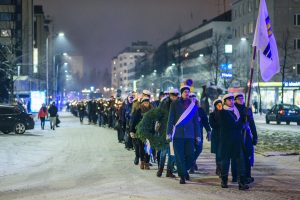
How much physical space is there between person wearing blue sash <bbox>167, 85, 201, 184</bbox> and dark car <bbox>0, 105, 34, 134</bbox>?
20.6 metres

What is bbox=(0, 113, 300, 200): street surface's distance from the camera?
1062 cm

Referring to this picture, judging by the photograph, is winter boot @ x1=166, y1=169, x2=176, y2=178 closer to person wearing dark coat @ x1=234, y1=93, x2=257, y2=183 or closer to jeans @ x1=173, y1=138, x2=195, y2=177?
jeans @ x1=173, y1=138, x2=195, y2=177

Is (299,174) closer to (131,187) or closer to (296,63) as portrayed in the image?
(131,187)

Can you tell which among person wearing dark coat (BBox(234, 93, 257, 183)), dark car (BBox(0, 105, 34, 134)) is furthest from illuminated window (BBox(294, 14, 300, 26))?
person wearing dark coat (BBox(234, 93, 257, 183))

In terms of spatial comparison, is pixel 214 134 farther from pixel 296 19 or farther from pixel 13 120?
pixel 296 19

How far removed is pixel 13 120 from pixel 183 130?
2094 cm

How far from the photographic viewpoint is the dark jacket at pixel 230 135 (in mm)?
11109

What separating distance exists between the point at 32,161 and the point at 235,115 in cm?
781

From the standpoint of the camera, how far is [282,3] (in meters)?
78.2

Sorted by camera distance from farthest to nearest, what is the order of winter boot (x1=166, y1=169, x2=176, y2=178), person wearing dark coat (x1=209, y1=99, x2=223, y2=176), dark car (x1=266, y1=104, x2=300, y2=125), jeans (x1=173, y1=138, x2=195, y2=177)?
dark car (x1=266, y1=104, x2=300, y2=125)
winter boot (x1=166, y1=169, x2=176, y2=178)
person wearing dark coat (x1=209, y1=99, x2=223, y2=176)
jeans (x1=173, y1=138, x2=195, y2=177)

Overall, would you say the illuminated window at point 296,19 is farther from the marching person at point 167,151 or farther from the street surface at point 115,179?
the marching person at point 167,151

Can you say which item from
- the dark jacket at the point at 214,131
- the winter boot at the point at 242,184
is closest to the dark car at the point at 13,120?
the dark jacket at the point at 214,131

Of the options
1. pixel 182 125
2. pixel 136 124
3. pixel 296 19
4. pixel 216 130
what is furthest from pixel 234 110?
pixel 296 19

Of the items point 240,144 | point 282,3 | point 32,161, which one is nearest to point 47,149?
point 32,161
